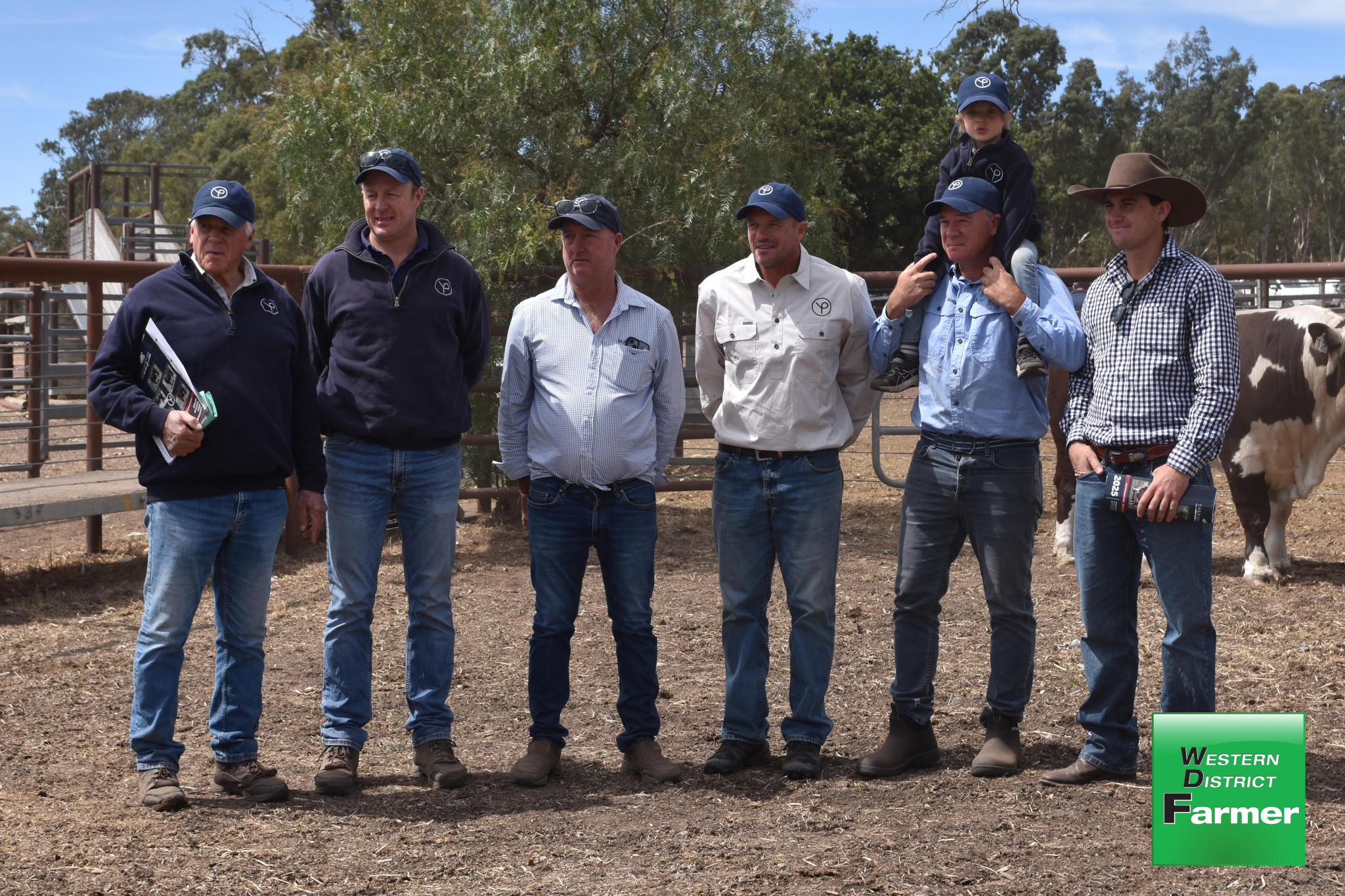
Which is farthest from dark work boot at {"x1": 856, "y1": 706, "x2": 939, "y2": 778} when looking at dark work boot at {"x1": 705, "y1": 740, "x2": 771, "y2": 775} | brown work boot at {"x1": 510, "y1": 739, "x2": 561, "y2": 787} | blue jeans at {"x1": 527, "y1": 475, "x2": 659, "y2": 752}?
brown work boot at {"x1": 510, "y1": 739, "x2": 561, "y2": 787}

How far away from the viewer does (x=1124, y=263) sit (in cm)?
404

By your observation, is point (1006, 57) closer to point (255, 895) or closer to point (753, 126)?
point (753, 126)

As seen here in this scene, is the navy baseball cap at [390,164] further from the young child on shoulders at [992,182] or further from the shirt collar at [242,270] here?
the young child on shoulders at [992,182]

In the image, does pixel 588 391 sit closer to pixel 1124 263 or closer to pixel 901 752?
pixel 901 752

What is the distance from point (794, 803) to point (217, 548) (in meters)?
2.08

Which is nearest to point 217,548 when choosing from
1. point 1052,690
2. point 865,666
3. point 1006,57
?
point 865,666

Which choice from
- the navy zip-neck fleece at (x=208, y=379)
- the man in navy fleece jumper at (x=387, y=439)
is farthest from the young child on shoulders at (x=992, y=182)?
the navy zip-neck fleece at (x=208, y=379)

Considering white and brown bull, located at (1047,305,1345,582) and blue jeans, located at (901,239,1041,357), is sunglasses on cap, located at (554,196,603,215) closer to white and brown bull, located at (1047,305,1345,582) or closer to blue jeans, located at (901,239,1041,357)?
blue jeans, located at (901,239,1041,357)

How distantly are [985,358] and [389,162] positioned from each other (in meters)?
2.14

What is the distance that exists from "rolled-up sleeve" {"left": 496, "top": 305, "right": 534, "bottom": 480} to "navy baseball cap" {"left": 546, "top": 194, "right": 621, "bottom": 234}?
1.29 ft

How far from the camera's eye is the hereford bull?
709 cm

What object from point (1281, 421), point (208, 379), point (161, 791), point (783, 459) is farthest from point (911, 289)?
point (1281, 421)

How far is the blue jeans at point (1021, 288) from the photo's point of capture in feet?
14.0

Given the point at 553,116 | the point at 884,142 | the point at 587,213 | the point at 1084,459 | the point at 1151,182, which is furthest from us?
the point at 884,142
